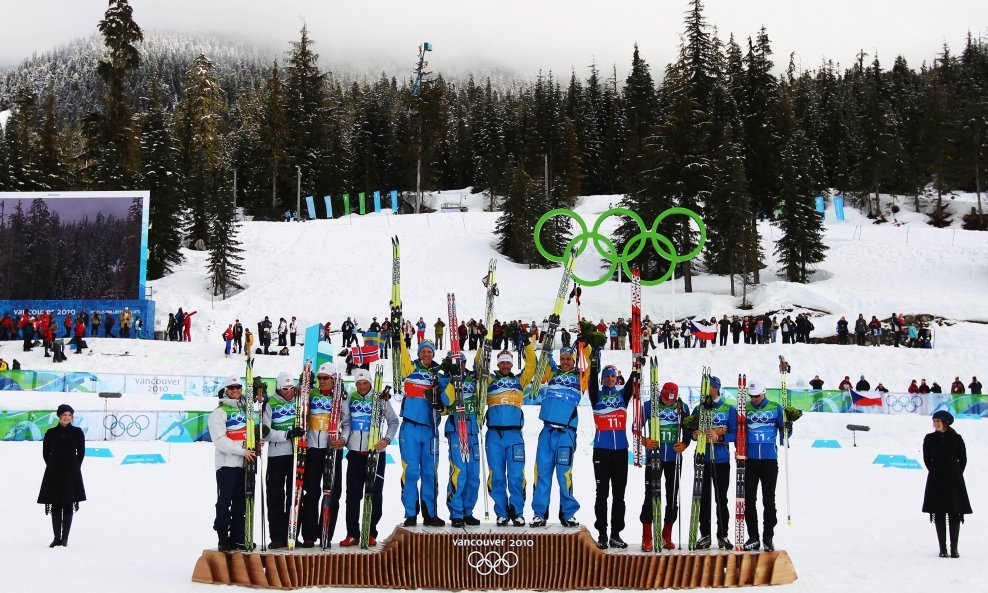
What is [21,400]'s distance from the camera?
20000mm

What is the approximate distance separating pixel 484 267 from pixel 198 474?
99.2 ft

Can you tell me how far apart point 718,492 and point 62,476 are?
21.1ft

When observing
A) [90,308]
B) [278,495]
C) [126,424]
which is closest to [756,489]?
[278,495]

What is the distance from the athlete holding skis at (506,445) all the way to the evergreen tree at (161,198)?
3545 centimetres

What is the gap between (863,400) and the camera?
21.3 m

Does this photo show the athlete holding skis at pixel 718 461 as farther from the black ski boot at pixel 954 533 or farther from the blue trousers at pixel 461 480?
the black ski boot at pixel 954 533

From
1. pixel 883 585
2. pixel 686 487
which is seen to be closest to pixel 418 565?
pixel 883 585

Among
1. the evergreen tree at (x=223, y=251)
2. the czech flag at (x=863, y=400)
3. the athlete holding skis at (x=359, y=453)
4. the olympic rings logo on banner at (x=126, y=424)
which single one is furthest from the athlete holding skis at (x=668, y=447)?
the evergreen tree at (x=223, y=251)

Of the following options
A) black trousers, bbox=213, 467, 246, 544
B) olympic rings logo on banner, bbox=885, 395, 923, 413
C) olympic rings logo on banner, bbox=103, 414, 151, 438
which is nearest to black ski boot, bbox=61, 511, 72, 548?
black trousers, bbox=213, 467, 246, 544

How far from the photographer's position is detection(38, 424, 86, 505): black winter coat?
9.17 meters

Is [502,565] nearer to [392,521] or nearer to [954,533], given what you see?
[392,521]

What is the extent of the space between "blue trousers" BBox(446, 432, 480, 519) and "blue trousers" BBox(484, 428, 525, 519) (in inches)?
5.9

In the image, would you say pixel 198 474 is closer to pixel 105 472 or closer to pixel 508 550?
pixel 105 472

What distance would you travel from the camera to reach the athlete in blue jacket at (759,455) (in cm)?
867
